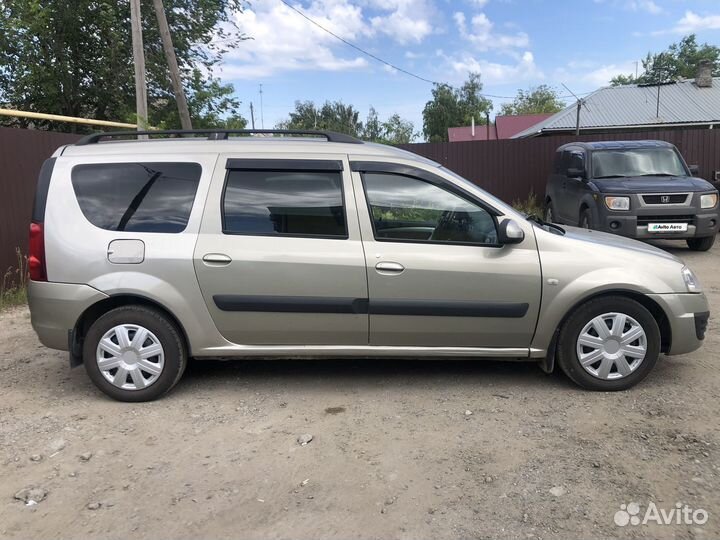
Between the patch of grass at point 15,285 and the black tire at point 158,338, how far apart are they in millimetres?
3736

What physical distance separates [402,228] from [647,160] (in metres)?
7.63

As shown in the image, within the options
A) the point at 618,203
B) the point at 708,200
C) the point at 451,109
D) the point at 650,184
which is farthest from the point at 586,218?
the point at 451,109

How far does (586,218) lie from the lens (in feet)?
31.3

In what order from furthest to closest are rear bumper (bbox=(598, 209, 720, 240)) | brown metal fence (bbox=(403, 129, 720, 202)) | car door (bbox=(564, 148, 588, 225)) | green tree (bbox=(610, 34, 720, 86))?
green tree (bbox=(610, 34, 720, 86)) < brown metal fence (bbox=(403, 129, 720, 202)) < car door (bbox=(564, 148, 588, 225)) < rear bumper (bbox=(598, 209, 720, 240))

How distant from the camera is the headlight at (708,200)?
9062 millimetres

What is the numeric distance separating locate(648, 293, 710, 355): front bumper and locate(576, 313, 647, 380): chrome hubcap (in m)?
0.23

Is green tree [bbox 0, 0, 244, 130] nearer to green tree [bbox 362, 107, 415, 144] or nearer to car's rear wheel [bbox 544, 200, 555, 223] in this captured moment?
car's rear wheel [bbox 544, 200, 555, 223]

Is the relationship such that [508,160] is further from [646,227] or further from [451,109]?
[451,109]

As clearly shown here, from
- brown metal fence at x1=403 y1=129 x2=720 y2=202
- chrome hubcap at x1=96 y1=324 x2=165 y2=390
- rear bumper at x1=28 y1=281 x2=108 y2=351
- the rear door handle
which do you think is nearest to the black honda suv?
brown metal fence at x1=403 y1=129 x2=720 y2=202

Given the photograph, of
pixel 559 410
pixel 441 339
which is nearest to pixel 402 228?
pixel 441 339

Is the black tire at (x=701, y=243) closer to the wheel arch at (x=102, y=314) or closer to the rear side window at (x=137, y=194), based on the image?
the rear side window at (x=137, y=194)

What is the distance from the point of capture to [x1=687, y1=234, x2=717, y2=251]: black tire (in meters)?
9.69

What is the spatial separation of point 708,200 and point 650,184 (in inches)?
38.3

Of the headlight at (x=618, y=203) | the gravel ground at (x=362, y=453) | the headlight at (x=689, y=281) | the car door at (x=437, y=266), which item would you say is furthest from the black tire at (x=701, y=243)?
the car door at (x=437, y=266)
